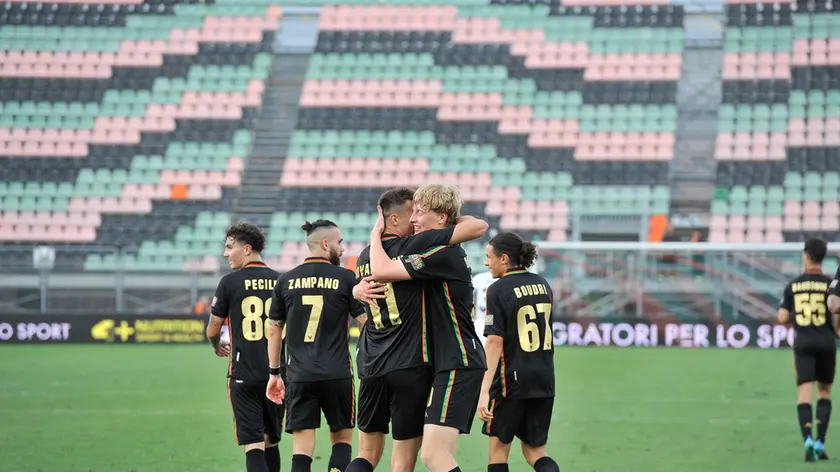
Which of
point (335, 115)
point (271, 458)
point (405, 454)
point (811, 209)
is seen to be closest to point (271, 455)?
point (271, 458)

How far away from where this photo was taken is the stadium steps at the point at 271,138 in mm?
34125

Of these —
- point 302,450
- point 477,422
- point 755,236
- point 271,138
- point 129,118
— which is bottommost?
point 477,422

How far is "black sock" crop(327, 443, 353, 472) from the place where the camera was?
7105mm

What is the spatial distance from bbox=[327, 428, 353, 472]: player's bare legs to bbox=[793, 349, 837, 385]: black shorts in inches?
190

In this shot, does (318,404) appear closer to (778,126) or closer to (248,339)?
(248,339)

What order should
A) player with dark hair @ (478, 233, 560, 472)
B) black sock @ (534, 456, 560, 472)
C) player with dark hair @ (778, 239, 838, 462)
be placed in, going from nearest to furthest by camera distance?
1. black sock @ (534, 456, 560, 472)
2. player with dark hair @ (478, 233, 560, 472)
3. player with dark hair @ (778, 239, 838, 462)

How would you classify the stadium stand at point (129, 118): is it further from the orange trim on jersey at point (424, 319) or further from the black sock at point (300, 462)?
the orange trim on jersey at point (424, 319)

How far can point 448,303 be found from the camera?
5891 millimetres

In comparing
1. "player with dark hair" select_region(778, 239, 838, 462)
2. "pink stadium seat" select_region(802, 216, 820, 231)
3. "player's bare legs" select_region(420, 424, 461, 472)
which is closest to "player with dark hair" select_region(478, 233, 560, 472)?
"player's bare legs" select_region(420, 424, 461, 472)

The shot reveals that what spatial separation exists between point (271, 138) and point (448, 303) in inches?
1238

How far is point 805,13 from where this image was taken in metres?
36.0

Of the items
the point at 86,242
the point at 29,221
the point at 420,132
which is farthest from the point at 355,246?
the point at 29,221

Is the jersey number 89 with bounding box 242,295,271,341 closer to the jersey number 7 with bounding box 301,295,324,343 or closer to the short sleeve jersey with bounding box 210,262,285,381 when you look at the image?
the short sleeve jersey with bounding box 210,262,285,381

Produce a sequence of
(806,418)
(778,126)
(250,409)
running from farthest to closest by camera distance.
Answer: (778,126)
(806,418)
(250,409)
